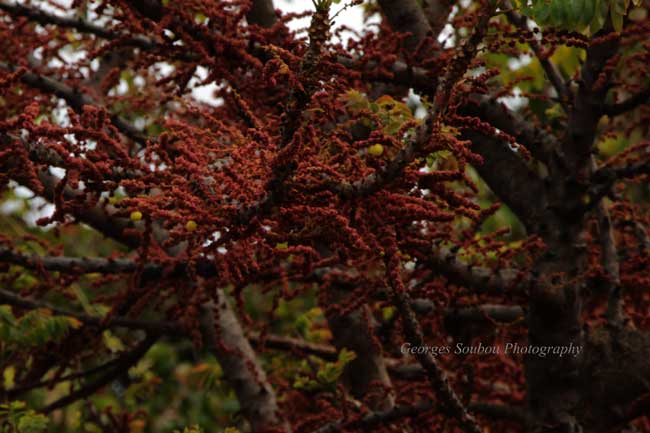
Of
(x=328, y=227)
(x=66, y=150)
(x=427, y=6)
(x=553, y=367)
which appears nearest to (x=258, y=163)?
(x=328, y=227)

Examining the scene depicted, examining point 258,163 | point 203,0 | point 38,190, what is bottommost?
point 258,163

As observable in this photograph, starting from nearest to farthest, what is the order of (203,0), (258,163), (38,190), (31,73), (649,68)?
(258,163), (38,190), (203,0), (649,68), (31,73)

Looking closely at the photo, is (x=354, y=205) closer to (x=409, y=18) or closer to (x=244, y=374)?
(x=409, y=18)

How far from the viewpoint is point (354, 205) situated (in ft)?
8.92

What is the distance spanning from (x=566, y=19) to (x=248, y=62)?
4.95 ft

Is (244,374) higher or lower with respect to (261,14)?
lower

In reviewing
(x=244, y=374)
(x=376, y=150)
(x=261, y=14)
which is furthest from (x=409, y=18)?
(x=244, y=374)

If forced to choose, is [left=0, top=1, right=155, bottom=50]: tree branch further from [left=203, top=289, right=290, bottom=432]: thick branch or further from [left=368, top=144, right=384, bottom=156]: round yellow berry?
[left=368, top=144, right=384, bottom=156]: round yellow berry

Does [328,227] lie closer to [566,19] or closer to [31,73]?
[566,19]

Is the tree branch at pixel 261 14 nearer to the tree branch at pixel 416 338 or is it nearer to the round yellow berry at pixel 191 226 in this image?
the tree branch at pixel 416 338

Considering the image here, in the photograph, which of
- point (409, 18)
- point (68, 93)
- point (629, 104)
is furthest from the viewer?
point (68, 93)

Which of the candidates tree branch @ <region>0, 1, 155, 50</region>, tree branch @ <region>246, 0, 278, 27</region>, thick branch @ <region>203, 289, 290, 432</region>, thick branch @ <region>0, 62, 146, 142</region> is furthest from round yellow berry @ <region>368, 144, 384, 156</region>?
thick branch @ <region>203, 289, 290, 432</region>

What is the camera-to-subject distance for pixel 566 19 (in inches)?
127

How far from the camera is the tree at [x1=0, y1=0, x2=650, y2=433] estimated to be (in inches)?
107
